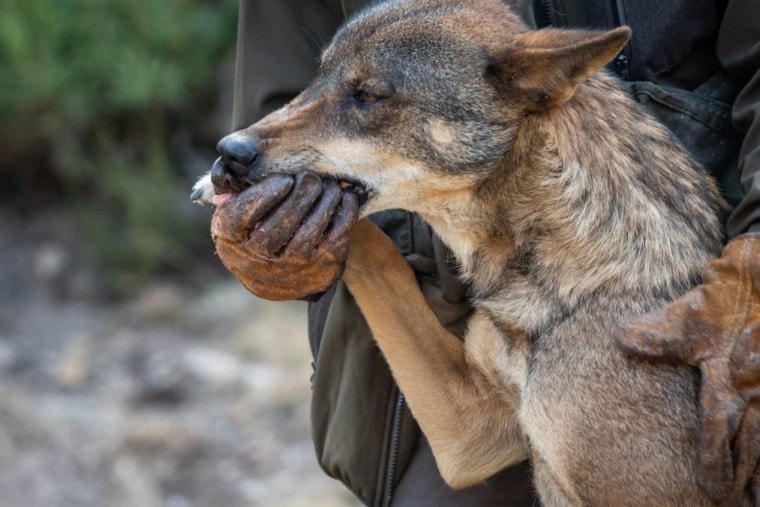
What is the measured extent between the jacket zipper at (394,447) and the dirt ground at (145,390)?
2942 mm

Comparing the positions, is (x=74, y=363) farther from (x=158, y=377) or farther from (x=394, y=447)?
(x=394, y=447)

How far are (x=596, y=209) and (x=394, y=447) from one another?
93cm

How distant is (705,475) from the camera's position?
279 cm

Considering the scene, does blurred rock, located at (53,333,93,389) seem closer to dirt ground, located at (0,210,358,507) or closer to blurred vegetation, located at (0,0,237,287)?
dirt ground, located at (0,210,358,507)

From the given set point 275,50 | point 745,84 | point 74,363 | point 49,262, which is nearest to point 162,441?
point 74,363

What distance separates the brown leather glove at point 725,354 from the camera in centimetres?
270

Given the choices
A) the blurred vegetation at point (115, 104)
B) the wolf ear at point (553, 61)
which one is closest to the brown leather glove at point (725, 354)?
the wolf ear at point (553, 61)

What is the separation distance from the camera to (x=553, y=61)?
9.64 ft

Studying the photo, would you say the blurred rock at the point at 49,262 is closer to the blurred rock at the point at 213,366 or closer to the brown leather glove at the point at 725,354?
the blurred rock at the point at 213,366

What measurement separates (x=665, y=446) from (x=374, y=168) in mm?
1039

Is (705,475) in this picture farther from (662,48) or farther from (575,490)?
(662,48)

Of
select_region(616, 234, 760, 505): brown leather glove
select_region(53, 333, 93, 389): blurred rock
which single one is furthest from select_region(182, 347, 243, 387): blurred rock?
select_region(616, 234, 760, 505): brown leather glove

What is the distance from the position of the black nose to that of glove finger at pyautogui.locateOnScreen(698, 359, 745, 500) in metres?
1.24

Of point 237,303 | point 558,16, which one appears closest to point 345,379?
point 558,16
